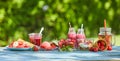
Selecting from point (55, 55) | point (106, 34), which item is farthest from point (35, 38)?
point (106, 34)

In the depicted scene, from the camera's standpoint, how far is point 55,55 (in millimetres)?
3891

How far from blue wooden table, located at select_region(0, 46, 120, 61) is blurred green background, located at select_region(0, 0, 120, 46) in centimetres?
209

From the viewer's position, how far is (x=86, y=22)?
6.73 metres

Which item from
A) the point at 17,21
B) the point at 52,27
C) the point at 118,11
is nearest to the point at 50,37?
the point at 52,27

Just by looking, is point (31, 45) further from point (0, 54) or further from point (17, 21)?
point (17, 21)

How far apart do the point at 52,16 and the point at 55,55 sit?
Result: 258cm

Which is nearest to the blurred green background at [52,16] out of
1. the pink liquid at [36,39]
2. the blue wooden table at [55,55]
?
the pink liquid at [36,39]

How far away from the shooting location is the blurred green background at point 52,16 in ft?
20.5

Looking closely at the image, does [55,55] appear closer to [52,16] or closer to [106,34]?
[106,34]

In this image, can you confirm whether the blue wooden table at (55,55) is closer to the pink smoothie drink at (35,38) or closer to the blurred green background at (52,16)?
the pink smoothie drink at (35,38)

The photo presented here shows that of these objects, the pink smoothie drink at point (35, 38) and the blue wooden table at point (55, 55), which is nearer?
the blue wooden table at point (55, 55)

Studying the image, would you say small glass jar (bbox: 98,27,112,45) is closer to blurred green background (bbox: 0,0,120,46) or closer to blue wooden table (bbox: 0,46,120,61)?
blue wooden table (bbox: 0,46,120,61)

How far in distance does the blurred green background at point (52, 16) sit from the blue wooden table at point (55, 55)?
82.1 inches

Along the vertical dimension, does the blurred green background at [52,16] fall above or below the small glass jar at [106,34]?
above
